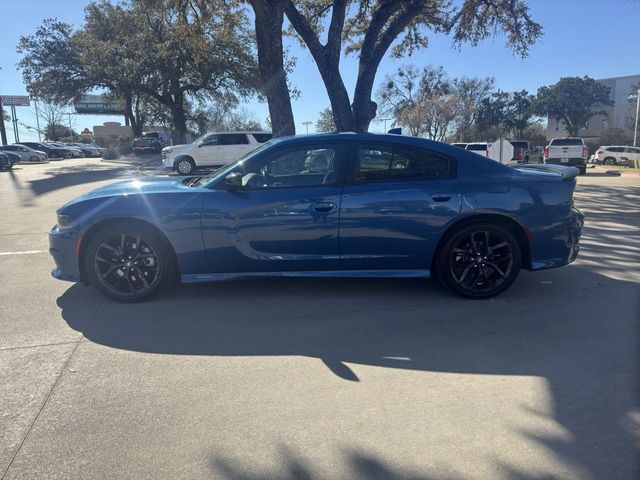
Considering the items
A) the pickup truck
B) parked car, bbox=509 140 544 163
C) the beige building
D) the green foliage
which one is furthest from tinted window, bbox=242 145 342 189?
the beige building

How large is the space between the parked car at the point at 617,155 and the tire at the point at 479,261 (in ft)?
118

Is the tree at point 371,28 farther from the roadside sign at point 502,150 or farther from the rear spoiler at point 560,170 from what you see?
the rear spoiler at point 560,170

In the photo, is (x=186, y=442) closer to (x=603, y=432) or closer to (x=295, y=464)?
(x=295, y=464)

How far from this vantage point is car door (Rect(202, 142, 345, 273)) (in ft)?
14.1

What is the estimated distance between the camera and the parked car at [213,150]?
19984 millimetres

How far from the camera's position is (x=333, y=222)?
4.30m

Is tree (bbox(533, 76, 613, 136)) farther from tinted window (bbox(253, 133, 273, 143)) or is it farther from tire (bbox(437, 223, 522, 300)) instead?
tire (bbox(437, 223, 522, 300))

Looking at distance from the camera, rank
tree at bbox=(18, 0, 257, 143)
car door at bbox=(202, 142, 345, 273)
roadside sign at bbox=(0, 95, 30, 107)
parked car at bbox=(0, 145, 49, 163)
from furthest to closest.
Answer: roadside sign at bbox=(0, 95, 30, 107)
parked car at bbox=(0, 145, 49, 163)
tree at bbox=(18, 0, 257, 143)
car door at bbox=(202, 142, 345, 273)

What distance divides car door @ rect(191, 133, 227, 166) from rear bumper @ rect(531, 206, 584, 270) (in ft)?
56.8

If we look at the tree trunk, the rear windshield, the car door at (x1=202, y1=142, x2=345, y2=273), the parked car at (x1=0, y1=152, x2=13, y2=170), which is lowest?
the car door at (x1=202, y1=142, x2=345, y2=273)

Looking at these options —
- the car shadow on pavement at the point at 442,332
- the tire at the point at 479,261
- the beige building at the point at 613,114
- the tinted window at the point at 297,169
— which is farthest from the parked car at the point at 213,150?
the beige building at the point at 613,114

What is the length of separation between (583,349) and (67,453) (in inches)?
137

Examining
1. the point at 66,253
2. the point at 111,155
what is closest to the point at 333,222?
the point at 66,253

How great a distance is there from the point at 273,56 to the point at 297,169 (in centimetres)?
823
